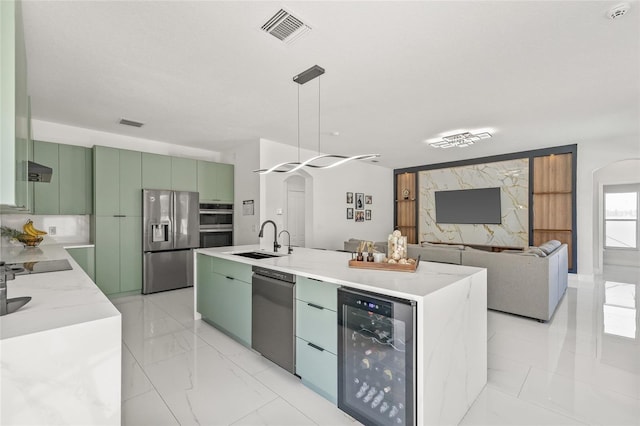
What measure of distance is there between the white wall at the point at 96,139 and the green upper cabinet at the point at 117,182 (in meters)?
0.49

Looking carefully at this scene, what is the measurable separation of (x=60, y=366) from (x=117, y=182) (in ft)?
13.9

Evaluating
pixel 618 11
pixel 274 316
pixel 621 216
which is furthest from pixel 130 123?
pixel 621 216

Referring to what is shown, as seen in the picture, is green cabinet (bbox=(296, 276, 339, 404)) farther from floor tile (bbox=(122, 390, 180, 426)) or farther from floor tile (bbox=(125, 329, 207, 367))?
floor tile (bbox=(125, 329, 207, 367))

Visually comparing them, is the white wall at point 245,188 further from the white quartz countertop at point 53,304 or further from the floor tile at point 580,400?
the floor tile at point 580,400

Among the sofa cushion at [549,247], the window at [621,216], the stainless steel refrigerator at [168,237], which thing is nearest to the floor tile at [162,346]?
the stainless steel refrigerator at [168,237]

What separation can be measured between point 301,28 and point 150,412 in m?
2.77

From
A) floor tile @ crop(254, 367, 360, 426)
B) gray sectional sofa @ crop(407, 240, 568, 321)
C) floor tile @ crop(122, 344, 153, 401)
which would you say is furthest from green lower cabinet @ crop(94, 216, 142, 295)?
gray sectional sofa @ crop(407, 240, 568, 321)

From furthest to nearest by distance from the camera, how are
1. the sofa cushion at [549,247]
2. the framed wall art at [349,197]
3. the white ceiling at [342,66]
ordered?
the framed wall art at [349,197], the sofa cushion at [549,247], the white ceiling at [342,66]

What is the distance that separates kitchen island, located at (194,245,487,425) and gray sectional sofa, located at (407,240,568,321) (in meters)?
1.85

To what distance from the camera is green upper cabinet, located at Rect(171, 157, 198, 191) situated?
5008 mm

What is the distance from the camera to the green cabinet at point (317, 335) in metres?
1.90

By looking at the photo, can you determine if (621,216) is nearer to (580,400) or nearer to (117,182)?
(580,400)

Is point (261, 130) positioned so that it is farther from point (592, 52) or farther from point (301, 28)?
point (592, 52)

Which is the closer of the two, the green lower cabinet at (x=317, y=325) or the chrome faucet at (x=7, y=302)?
the chrome faucet at (x=7, y=302)
